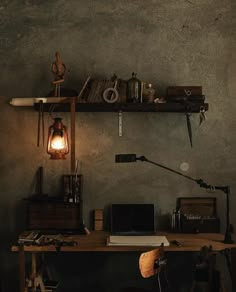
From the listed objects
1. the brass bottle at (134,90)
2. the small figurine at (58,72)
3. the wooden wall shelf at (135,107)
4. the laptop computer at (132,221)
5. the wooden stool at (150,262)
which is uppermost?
the small figurine at (58,72)

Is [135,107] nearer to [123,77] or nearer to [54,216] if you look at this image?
[123,77]

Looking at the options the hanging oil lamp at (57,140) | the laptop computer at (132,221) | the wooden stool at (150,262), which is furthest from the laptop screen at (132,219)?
the wooden stool at (150,262)

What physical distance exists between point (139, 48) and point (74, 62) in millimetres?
576

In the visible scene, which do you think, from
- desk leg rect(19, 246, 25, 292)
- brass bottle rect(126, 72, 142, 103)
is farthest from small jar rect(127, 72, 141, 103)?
desk leg rect(19, 246, 25, 292)

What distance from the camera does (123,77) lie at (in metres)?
3.81

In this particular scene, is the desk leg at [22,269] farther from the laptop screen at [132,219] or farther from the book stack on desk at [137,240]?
the laptop screen at [132,219]

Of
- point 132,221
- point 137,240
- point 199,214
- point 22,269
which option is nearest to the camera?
point 22,269

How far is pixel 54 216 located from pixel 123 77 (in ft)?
4.31

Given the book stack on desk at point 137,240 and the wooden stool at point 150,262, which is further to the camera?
the book stack on desk at point 137,240

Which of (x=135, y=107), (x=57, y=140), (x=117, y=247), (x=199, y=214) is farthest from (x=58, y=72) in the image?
(x=199, y=214)

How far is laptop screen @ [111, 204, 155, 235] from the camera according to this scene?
3.59 metres

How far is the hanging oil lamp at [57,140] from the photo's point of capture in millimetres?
3576

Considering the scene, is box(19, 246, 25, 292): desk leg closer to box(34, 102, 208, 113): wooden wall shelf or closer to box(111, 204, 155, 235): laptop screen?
box(111, 204, 155, 235): laptop screen

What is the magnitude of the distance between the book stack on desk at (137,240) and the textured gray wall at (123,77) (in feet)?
1.46
